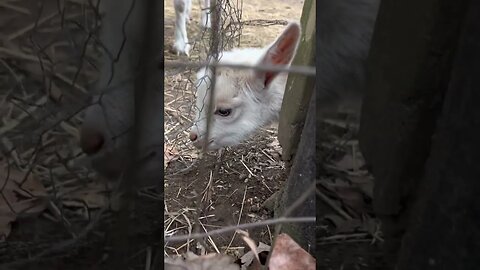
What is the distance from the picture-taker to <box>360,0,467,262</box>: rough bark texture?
0.92 meters

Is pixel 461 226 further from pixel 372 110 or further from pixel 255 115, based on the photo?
pixel 255 115

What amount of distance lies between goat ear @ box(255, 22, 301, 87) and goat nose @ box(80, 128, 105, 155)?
1.80m

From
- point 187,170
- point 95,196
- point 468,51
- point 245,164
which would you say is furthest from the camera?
point 245,164

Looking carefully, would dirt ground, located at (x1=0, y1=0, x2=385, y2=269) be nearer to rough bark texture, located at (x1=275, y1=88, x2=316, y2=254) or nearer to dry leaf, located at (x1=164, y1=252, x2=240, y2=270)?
dry leaf, located at (x1=164, y1=252, x2=240, y2=270)

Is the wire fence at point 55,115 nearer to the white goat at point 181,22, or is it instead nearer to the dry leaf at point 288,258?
the dry leaf at point 288,258

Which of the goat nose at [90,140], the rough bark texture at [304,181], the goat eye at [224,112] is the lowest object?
the goat eye at [224,112]

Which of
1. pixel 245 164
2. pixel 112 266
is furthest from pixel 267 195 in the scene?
pixel 112 266

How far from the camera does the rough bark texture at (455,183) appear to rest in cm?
91

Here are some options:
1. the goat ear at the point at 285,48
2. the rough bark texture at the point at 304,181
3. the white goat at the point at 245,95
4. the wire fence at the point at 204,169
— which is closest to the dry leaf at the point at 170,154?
the wire fence at the point at 204,169

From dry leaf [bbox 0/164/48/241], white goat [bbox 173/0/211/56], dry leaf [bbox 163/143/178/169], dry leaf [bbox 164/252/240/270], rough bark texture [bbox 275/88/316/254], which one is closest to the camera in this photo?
dry leaf [bbox 0/164/48/241]

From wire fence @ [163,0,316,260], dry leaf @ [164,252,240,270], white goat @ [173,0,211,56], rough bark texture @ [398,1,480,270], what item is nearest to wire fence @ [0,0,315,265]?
dry leaf @ [164,252,240,270]

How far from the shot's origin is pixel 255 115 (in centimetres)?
331

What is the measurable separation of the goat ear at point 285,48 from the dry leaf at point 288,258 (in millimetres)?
1529

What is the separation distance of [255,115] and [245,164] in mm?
225
